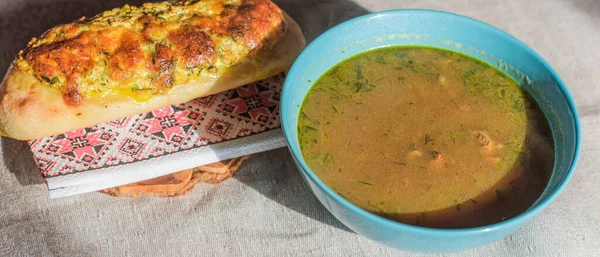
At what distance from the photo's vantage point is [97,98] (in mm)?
2490

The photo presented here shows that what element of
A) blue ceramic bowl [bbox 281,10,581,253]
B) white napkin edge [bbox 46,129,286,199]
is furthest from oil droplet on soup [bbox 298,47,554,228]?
white napkin edge [bbox 46,129,286,199]

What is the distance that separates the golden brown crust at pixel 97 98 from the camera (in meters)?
2.42

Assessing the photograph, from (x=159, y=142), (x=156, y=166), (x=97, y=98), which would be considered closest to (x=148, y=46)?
(x=97, y=98)

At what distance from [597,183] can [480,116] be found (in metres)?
0.76

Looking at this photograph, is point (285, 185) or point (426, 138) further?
point (285, 185)

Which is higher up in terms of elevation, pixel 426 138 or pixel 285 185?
pixel 426 138

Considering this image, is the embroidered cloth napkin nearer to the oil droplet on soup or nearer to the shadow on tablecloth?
the shadow on tablecloth

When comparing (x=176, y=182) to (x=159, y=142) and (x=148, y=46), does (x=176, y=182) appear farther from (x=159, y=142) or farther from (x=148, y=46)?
(x=148, y=46)

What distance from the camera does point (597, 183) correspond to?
262 centimetres

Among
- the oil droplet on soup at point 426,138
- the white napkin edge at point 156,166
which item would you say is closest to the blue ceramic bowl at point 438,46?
the oil droplet on soup at point 426,138

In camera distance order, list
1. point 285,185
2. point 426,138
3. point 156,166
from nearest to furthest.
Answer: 1. point 426,138
2. point 156,166
3. point 285,185

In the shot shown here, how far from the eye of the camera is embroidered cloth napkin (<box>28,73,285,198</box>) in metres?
2.42

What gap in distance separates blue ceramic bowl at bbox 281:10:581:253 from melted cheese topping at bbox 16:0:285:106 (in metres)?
0.41

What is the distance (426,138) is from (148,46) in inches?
48.0
